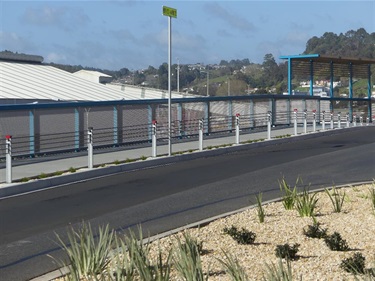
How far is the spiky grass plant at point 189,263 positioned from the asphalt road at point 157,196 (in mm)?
2063

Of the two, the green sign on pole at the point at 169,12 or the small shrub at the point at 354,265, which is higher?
the green sign on pole at the point at 169,12

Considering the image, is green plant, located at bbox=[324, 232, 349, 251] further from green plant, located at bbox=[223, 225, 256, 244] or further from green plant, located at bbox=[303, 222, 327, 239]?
green plant, located at bbox=[223, 225, 256, 244]

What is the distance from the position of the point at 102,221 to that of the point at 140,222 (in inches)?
26.4

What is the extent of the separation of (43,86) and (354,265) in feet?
118

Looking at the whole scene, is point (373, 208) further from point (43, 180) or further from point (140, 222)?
point (43, 180)

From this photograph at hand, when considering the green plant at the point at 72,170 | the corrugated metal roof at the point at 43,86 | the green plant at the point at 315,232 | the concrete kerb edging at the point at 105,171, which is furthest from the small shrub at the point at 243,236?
the corrugated metal roof at the point at 43,86

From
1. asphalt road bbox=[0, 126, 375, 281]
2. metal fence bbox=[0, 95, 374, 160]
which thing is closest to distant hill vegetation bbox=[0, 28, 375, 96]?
metal fence bbox=[0, 95, 374, 160]

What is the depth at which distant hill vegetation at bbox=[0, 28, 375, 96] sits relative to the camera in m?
112

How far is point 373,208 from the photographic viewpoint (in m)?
12.5

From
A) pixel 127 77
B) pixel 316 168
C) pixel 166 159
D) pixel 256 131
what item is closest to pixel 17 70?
pixel 256 131

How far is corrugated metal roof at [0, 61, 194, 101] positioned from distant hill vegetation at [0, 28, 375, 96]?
4473 cm

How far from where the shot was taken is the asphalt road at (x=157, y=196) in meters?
11.2

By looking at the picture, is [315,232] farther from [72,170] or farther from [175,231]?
[72,170]

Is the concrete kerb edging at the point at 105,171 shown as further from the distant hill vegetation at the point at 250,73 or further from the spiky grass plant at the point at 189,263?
the distant hill vegetation at the point at 250,73
